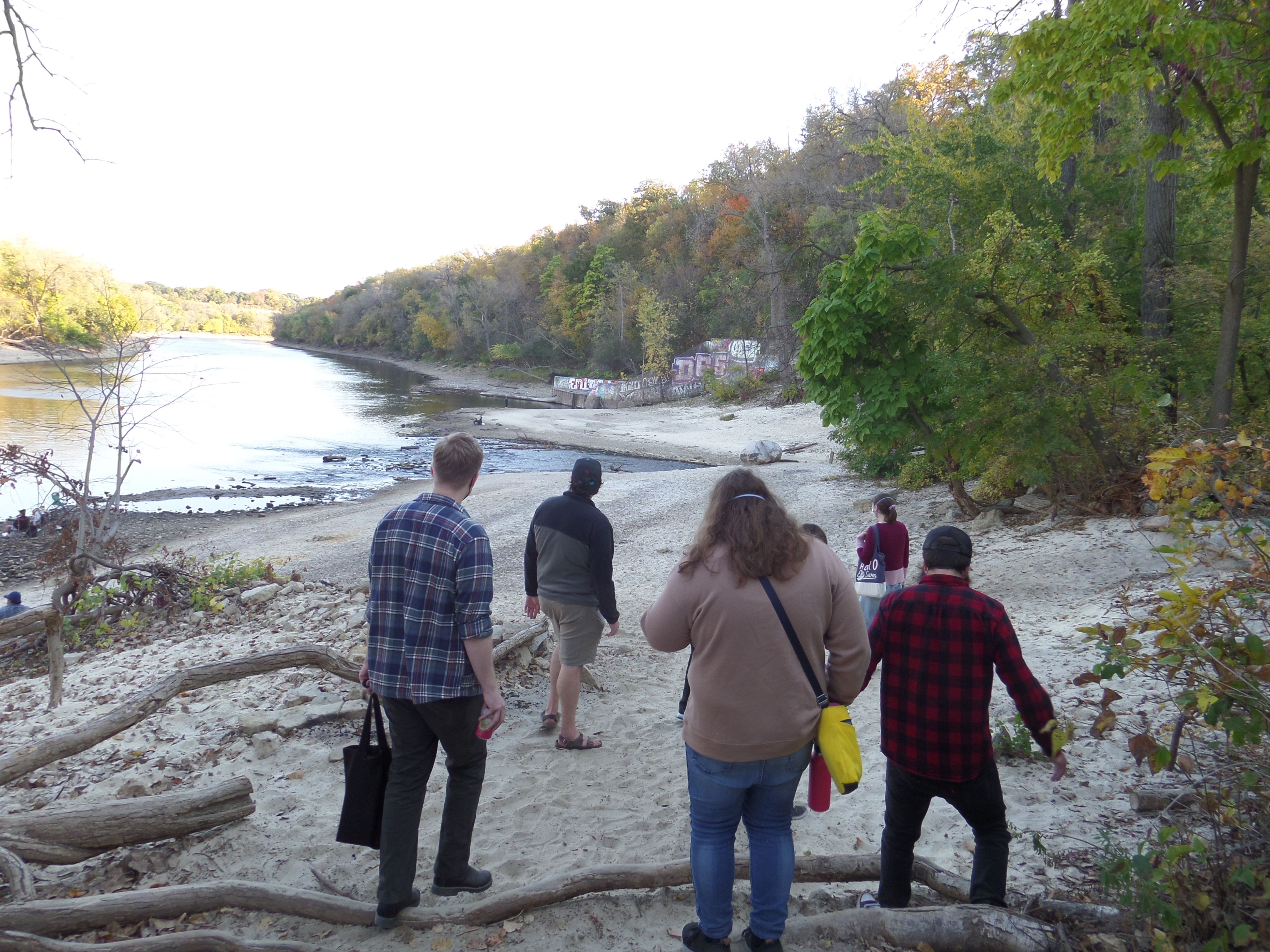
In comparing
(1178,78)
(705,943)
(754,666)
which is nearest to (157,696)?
(705,943)

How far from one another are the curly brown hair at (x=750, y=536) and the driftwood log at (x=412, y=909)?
140 cm

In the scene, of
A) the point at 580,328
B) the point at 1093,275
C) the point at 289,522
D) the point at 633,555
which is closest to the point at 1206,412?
the point at 1093,275

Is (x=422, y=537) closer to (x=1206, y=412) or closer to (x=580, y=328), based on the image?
(x=1206, y=412)

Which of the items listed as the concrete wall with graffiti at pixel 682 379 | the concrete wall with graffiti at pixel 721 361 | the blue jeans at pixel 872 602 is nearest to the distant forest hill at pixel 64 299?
the blue jeans at pixel 872 602

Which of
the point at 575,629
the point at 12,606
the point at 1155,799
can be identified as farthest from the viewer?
the point at 12,606

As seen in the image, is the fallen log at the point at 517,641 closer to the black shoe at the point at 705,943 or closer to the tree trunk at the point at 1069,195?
the black shoe at the point at 705,943

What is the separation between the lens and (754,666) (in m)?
2.31

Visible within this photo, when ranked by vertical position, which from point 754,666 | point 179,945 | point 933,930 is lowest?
point 179,945

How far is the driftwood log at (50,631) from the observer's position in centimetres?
426

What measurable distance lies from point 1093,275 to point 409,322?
102m

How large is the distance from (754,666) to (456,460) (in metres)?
1.36

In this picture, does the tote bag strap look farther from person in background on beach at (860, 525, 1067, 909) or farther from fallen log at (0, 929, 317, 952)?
person in background on beach at (860, 525, 1067, 909)

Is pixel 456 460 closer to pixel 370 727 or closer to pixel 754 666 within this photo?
pixel 370 727

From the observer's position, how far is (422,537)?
9.09 feet
